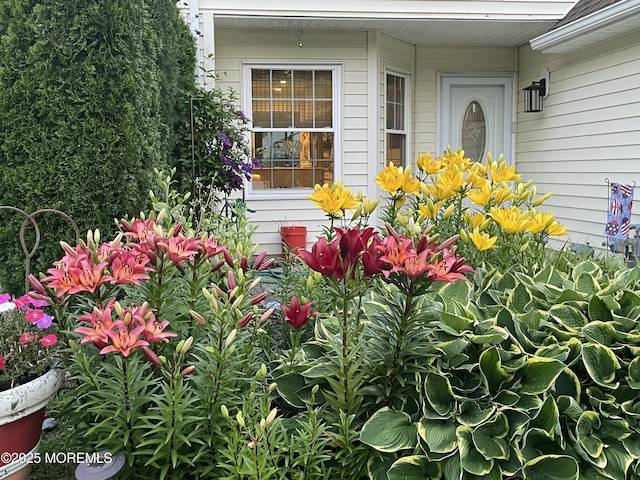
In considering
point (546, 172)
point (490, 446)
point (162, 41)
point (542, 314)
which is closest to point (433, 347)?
point (490, 446)

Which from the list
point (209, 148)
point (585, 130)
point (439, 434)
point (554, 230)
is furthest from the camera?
point (585, 130)

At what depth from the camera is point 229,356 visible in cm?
143

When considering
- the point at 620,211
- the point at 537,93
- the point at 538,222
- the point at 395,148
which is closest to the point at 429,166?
the point at 538,222

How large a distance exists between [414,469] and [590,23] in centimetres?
512

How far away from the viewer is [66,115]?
115 inches

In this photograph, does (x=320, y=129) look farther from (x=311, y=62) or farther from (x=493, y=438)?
(x=493, y=438)

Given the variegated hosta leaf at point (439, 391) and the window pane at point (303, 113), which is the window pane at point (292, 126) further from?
the variegated hosta leaf at point (439, 391)

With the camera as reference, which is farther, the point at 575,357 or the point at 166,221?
the point at 166,221

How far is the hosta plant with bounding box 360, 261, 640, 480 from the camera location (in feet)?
4.77

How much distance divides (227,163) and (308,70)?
7.51 ft

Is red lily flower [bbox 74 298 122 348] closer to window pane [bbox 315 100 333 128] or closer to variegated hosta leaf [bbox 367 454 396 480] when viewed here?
variegated hosta leaf [bbox 367 454 396 480]

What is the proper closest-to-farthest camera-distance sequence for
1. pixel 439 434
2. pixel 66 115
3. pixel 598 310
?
pixel 439 434 → pixel 598 310 → pixel 66 115

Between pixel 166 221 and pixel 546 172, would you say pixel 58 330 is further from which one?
pixel 546 172

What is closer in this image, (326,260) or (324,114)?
(326,260)
